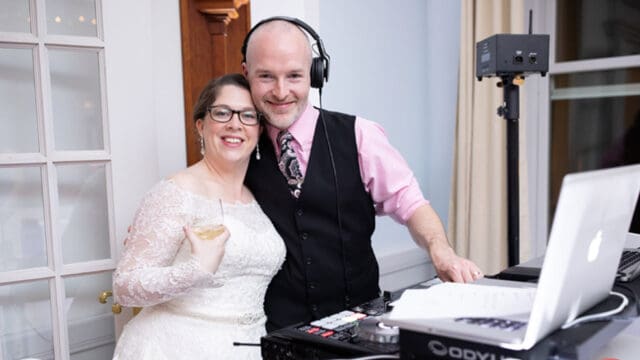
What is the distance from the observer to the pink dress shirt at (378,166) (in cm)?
157

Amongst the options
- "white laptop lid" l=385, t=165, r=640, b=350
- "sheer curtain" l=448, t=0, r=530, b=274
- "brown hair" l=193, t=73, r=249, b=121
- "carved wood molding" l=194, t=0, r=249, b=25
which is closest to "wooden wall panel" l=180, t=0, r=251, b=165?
"carved wood molding" l=194, t=0, r=249, b=25

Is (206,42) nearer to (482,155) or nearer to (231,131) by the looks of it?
(231,131)

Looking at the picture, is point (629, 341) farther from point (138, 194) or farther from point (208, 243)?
point (138, 194)

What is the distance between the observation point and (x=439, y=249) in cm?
135

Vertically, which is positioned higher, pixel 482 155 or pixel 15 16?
pixel 15 16

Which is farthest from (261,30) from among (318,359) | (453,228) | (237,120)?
(453,228)

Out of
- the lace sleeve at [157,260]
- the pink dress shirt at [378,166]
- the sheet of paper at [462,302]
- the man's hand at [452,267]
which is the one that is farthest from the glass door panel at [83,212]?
the sheet of paper at [462,302]

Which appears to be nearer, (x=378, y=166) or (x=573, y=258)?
(x=573, y=258)

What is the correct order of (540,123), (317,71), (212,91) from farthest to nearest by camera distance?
1. (540,123)
2. (317,71)
3. (212,91)

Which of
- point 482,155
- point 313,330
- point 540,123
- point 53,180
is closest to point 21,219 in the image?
point 53,180

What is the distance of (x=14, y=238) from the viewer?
66.4 inches

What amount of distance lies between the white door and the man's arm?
1007 mm

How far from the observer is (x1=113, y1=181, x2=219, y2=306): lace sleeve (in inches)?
48.8

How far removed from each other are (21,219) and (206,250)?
818mm
